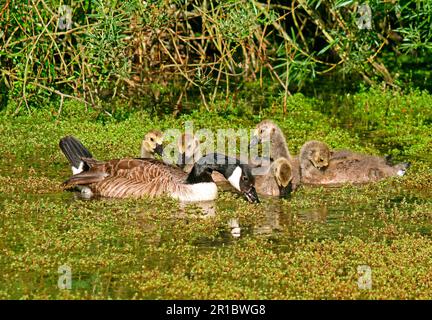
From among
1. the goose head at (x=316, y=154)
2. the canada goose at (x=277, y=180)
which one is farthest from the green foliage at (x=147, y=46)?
the canada goose at (x=277, y=180)

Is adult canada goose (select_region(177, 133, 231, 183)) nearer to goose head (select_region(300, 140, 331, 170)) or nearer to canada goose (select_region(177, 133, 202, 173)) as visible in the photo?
canada goose (select_region(177, 133, 202, 173))

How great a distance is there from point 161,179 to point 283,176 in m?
1.24

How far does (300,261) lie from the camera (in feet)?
29.4

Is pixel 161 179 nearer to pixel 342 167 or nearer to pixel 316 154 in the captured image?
pixel 316 154

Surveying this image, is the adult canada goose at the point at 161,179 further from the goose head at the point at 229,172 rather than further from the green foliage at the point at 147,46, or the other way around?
the green foliage at the point at 147,46

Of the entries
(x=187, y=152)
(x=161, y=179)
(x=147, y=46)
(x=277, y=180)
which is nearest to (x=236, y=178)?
(x=277, y=180)

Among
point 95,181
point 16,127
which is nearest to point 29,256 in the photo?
point 95,181

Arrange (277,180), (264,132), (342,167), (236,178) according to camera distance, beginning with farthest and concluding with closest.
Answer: (264,132) < (342,167) < (277,180) < (236,178)

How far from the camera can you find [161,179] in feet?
37.0

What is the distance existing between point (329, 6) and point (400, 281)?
7523 mm

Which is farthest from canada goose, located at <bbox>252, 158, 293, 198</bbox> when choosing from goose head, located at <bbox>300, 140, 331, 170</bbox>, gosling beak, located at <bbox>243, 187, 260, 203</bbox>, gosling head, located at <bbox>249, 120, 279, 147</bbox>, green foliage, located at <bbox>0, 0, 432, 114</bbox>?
green foliage, located at <bbox>0, 0, 432, 114</bbox>

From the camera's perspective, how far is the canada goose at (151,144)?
490 inches

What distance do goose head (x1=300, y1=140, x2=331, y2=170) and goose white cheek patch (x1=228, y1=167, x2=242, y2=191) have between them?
120 cm

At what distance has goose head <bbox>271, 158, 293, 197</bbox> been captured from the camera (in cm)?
1138
